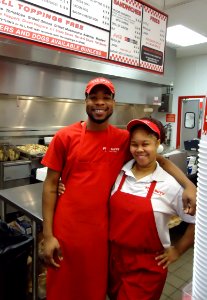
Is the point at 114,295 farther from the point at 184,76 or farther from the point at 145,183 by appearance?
the point at 184,76

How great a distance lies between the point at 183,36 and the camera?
178 inches

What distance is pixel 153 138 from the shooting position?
1329 mm

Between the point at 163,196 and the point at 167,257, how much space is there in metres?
0.30

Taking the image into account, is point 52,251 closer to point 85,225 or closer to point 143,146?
point 85,225

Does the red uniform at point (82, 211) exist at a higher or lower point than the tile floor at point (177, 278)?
higher

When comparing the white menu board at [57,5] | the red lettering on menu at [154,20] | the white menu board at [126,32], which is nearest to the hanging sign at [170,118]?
the red lettering on menu at [154,20]

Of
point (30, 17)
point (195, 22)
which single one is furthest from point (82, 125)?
point (195, 22)

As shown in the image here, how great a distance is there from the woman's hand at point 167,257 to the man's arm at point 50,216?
494mm

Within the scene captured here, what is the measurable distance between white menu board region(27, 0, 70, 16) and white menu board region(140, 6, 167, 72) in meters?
0.84

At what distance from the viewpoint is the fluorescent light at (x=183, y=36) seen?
4203mm

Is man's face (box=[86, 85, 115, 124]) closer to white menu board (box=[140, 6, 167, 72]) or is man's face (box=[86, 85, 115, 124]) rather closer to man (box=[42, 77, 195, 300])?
man (box=[42, 77, 195, 300])

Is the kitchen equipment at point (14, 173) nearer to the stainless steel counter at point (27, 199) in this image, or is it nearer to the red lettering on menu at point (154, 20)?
the stainless steel counter at point (27, 199)

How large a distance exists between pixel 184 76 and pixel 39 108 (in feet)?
12.0

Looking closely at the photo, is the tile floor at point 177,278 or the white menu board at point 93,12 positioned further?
the tile floor at point 177,278
